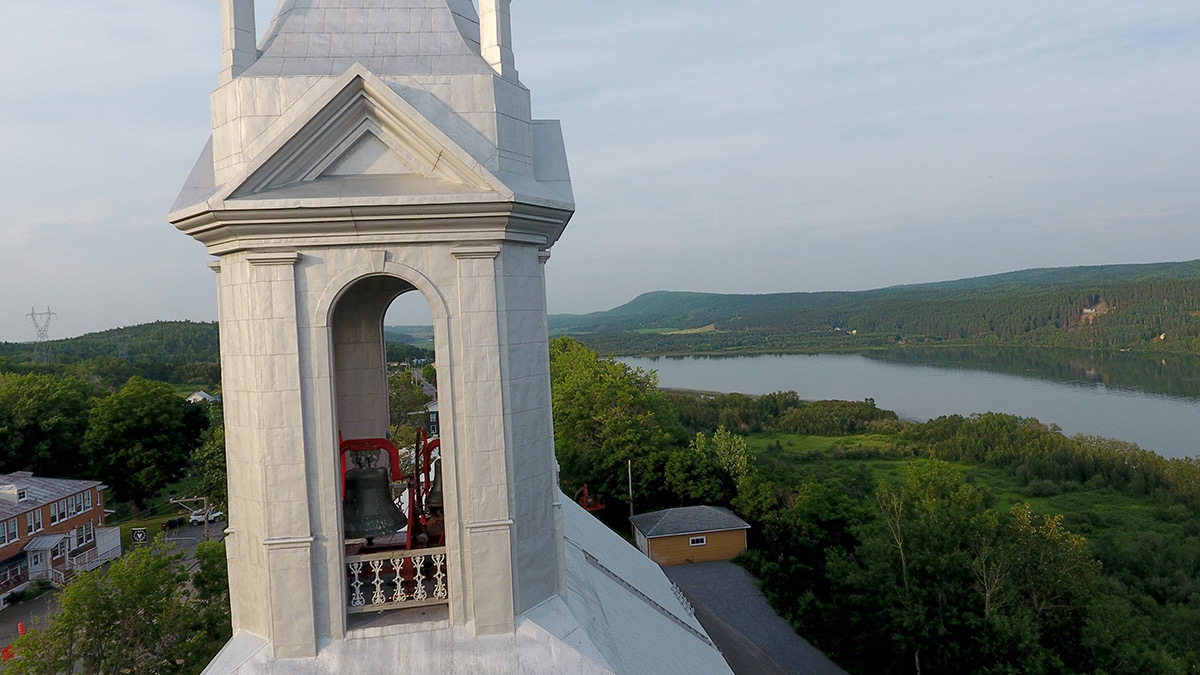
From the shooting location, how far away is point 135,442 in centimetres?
4609

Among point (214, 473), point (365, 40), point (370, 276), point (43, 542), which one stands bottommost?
point (43, 542)

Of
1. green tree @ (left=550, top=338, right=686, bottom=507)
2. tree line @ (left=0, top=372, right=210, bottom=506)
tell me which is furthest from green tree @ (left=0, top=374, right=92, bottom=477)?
green tree @ (left=550, top=338, right=686, bottom=507)

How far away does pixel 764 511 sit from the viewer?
36.4 meters

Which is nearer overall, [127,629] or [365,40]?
[365,40]

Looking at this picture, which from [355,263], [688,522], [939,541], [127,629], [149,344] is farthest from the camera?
[149,344]

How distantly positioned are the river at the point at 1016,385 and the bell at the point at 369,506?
270 feet

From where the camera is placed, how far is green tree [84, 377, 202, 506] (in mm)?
45562

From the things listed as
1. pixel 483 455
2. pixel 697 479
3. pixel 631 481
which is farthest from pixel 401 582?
pixel 697 479

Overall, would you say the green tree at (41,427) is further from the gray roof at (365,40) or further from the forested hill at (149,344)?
the forested hill at (149,344)

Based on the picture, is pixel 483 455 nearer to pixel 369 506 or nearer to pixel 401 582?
pixel 401 582

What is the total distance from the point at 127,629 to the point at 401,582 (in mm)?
12568

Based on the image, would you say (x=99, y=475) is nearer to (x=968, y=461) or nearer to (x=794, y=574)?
(x=794, y=574)

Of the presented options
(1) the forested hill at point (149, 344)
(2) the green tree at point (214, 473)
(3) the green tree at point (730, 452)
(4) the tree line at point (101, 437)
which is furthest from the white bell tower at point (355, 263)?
(1) the forested hill at point (149, 344)

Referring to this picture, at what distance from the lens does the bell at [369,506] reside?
6.56 meters
